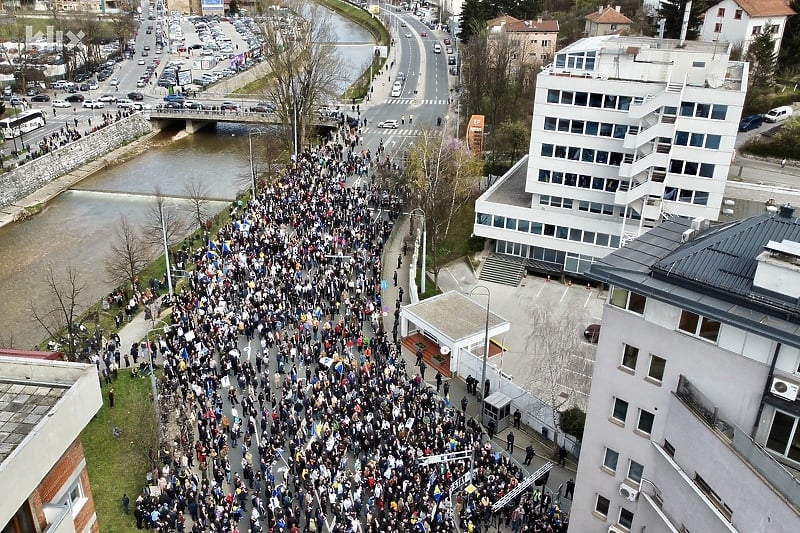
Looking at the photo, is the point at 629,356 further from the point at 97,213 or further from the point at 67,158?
the point at 67,158

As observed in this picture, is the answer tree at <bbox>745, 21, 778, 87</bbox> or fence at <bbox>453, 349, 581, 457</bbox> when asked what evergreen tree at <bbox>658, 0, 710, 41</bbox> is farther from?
fence at <bbox>453, 349, 581, 457</bbox>

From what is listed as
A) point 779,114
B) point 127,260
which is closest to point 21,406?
point 127,260

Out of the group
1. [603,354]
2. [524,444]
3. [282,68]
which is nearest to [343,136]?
[282,68]

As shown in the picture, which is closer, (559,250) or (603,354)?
(603,354)

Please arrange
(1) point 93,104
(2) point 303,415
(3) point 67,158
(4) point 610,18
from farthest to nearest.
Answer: (4) point 610,18 → (1) point 93,104 → (3) point 67,158 → (2) point 303,415

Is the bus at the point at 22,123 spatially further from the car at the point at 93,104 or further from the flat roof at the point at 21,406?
the flat roof at the point at 21,406

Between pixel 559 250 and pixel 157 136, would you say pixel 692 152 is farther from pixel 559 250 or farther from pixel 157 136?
pixel 157 136
